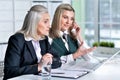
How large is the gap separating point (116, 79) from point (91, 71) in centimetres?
23

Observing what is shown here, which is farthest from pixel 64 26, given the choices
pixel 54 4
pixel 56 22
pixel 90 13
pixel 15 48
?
pixel 90 13

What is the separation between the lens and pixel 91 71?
6.28 ft

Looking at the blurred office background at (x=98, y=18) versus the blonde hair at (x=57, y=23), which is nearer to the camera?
the blonde hair at (x=57, y=23)

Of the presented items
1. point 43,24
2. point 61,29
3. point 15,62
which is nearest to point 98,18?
point 61,29

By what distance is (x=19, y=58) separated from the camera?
78.8 inches

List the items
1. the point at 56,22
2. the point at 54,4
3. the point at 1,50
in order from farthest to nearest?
the point at 54,4, the point at 1,50, the point at 56,22

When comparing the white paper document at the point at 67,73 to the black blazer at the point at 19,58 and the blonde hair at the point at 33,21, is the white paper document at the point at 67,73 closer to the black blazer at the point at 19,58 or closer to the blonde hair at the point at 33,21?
the black blazer at the point at 19,58

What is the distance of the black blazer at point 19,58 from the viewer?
1888mm

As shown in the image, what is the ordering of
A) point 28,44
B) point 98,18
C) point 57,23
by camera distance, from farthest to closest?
1. point 98,18
2. point 57,23
3. point 28,44

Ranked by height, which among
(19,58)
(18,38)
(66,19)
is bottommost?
(19,58)

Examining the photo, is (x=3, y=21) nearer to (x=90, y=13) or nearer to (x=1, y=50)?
(x=1, y=50)

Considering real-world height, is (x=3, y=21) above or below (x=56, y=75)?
above

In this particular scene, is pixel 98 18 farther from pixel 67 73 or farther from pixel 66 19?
pixel 67 73

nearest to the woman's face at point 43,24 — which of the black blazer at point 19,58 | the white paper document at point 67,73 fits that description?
the black blazer at point 19,58
